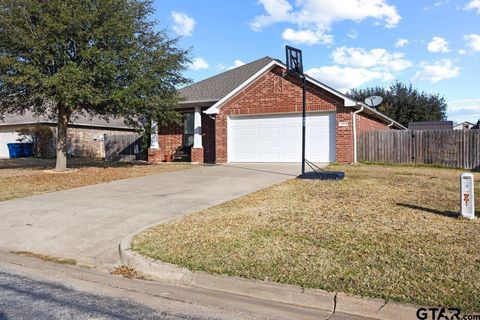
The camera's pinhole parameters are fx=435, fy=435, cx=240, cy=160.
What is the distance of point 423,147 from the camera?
19281 millimetres

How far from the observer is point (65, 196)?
11.8 m

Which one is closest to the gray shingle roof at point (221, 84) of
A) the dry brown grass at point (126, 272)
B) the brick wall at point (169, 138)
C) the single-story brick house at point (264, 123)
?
the single-story brick house at point (264, 123)

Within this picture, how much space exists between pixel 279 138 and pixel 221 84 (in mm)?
5727

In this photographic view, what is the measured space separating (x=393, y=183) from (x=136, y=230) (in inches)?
300

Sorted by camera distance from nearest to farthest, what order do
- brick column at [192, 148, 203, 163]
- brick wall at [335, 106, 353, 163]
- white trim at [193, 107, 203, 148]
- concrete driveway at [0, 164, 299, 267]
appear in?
concrete driveway at [0, 164, 299, 267], brick wall at [335, 106, 353, 163], brick column at [192, 148, 203, 163], white trim at [193, 107, 203, 148]

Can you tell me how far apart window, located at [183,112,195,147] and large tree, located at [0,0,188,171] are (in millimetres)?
5270

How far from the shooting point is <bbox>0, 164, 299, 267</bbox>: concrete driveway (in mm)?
7523

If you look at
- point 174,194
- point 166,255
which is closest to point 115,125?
point 174,194

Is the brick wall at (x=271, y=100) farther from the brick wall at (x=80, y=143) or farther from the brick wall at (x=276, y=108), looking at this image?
the brick wall at (x=80, y=143)

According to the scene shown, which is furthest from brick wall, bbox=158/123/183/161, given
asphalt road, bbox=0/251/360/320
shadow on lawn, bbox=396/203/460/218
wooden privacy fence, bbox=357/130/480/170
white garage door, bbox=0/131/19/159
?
asphalt road, bbox=0/251/360/320

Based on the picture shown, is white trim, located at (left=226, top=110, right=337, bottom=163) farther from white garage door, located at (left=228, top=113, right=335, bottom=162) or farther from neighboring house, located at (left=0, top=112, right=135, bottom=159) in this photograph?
neighboring house, located at (left=0, top=112, right=135, bottom=159)

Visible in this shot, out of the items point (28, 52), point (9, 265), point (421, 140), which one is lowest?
point (9, 265)

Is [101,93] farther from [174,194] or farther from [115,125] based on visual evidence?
[115,125]

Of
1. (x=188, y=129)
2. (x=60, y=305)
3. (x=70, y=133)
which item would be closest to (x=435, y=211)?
(x=60, y=305)
